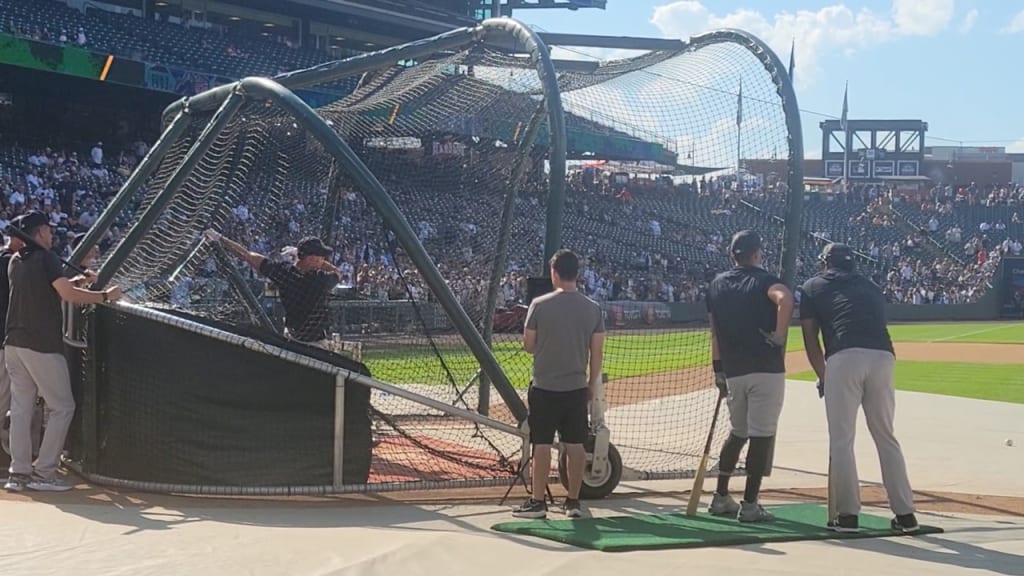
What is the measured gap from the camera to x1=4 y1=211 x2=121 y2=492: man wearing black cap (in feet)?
25.9

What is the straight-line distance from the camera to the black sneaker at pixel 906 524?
23.1 ft

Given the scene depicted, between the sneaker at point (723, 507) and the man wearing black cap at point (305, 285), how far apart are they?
3.28 meters

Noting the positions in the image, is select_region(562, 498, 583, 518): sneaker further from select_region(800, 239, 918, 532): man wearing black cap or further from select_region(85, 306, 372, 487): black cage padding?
select_region(800, 239, 918, 532): man wearing black cap

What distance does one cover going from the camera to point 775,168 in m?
14.0

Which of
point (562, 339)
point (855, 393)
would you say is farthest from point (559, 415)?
point (855, 393)

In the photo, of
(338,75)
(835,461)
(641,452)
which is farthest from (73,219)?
(835,461)

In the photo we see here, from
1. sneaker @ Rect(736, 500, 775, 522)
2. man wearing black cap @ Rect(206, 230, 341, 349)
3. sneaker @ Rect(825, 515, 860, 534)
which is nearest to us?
sneaker @ Rect(825, 515, 860, 534)

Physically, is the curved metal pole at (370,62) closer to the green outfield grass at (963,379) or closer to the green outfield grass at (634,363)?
the green outfield grass at (634,363)

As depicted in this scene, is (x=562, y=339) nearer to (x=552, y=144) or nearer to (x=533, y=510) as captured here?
(x=533, y=510)

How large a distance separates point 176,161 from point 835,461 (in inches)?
294

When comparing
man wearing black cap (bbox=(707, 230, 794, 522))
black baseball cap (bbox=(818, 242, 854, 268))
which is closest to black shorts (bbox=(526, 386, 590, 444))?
man wearing black cap (bbox=(707, 230, 794, 522))

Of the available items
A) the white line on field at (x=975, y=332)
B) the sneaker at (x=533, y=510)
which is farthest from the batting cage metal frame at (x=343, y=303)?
the white line on field at (x=975, y=332)

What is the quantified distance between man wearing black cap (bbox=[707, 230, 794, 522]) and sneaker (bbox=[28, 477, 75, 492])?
14.8 feet

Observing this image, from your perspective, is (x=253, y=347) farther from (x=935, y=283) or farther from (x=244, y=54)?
(x=935, y=283)
